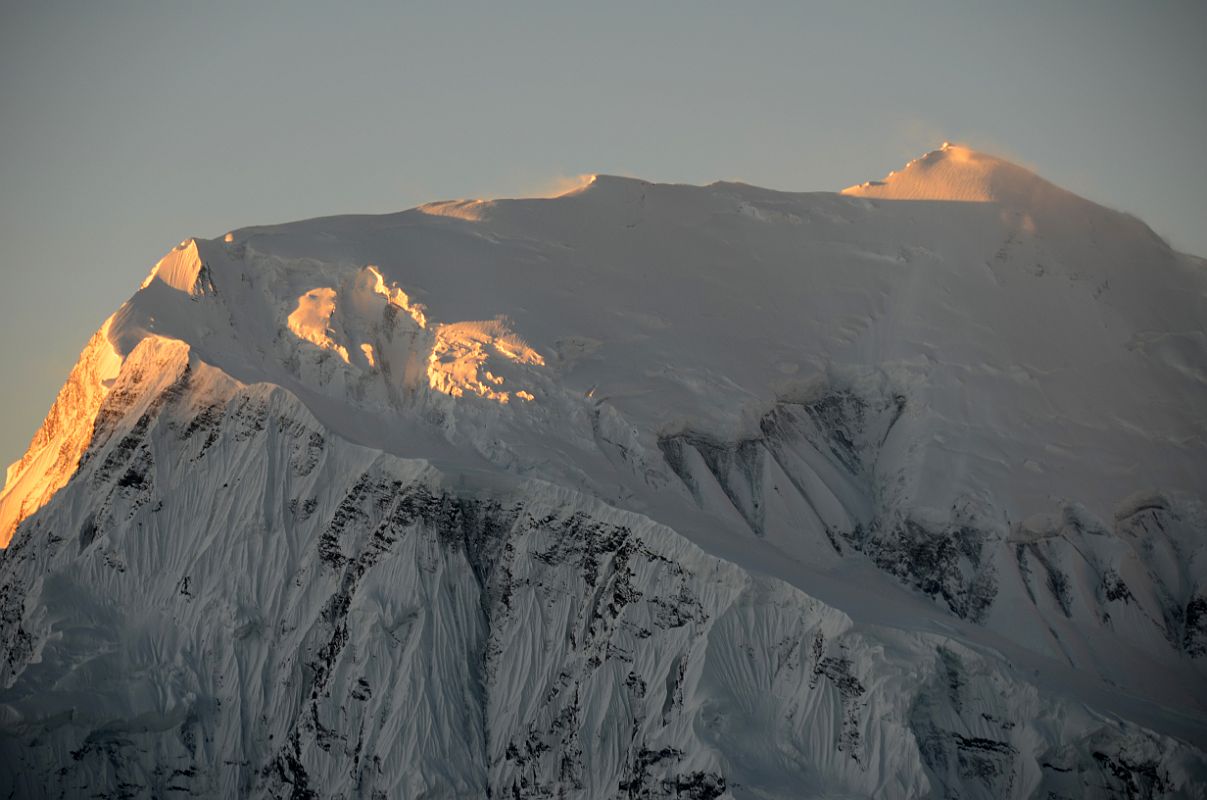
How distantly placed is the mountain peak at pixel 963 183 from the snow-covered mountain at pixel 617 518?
4.26 m

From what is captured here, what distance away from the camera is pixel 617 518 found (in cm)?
10106

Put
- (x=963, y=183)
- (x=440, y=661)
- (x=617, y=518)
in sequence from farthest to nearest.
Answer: (x=963, y=183)
(x=617, y=518)
(x=440, y=661)

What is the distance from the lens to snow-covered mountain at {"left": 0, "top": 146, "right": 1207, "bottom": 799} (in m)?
96.1

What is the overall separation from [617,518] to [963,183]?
1930 inches

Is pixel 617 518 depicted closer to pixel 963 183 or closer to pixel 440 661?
pixel 440 661

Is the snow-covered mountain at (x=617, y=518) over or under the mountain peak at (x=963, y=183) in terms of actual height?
under

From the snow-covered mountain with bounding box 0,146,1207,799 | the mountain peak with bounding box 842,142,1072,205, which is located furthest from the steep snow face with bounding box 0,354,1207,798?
the mountain peak with bounding box 842,142,1072,205

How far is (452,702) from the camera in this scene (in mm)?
98562

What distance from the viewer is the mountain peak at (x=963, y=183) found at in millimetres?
139250

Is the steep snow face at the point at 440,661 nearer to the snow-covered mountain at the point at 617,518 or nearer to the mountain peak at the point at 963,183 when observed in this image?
the snow-covered mountain at the point at 617,518

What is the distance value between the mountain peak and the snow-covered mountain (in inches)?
168

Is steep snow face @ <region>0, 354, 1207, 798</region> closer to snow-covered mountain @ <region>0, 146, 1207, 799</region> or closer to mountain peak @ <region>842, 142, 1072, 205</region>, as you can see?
snow-covered mountain @ <region>0, 146, 1207, 799</region>

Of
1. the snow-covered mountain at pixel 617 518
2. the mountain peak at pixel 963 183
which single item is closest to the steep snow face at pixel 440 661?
the snow-covered mountain at pixel 617 518

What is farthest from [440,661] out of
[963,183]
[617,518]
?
[963,183]
